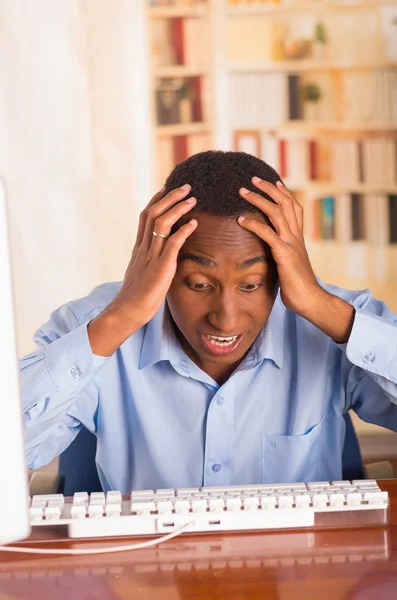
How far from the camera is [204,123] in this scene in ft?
12.6

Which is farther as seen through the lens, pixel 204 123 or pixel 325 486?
pixel 204 123

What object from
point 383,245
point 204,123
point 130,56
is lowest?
point 383,245

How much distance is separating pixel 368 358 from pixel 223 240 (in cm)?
34

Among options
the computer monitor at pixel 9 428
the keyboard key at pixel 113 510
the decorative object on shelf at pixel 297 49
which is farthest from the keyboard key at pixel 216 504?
the decorative object on shelf at pixel 297 49

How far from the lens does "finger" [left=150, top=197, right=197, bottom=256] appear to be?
1.45m

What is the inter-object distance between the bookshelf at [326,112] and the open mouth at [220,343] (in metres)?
2.48

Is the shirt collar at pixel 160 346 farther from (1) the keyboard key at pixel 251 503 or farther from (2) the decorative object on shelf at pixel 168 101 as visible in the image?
(2) the decorative object on shelf at pixel 168 101

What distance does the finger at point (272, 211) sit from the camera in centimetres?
144

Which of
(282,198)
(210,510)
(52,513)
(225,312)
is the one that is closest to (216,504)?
(210,510)

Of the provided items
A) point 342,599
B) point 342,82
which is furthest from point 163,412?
point 342,82

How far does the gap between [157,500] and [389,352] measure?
1.77 feet

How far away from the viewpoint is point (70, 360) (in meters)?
1.43

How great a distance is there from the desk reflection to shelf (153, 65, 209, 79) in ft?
9.81

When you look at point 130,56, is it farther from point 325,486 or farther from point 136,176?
point 325,486
